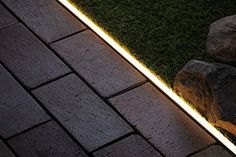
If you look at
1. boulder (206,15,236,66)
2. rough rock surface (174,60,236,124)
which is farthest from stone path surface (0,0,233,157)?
boulder (206,15,236,66)

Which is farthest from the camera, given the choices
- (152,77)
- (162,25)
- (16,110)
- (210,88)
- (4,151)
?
(162,25)

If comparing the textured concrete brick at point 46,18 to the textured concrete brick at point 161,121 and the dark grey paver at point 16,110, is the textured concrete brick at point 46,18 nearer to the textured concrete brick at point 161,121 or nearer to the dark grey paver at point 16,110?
the dark grey paver at point 16,110

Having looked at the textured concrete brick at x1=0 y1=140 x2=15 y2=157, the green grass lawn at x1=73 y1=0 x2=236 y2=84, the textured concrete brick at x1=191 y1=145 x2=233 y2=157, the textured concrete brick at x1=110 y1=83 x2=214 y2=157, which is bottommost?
the textured concrete brick at x1=0 y1=140 x2=15 y2=157

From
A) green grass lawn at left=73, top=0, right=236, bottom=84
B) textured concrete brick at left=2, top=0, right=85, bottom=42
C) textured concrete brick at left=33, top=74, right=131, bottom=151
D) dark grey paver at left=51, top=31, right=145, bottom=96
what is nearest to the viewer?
textured concrete brick at left=33, top=74, right=131, bottom=151

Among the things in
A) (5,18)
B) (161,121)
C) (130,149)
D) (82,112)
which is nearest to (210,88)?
(161,121)

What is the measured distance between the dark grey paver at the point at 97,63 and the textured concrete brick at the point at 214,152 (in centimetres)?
76

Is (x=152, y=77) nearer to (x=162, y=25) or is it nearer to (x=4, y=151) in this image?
(x=162, y=25)

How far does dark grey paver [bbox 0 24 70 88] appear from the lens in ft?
13.5

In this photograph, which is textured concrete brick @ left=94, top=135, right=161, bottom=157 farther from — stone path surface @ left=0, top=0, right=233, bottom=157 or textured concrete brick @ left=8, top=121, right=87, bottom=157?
textured concrete brick @ left=8, top=121, right=87, bottom=157

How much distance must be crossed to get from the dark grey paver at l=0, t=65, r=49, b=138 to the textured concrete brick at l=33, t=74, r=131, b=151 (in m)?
0.09

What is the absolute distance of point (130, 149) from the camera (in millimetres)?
3662

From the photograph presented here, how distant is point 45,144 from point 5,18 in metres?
1.37

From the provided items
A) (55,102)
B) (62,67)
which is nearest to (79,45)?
(62,67)

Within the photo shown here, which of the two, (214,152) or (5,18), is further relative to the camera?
(5,18)
